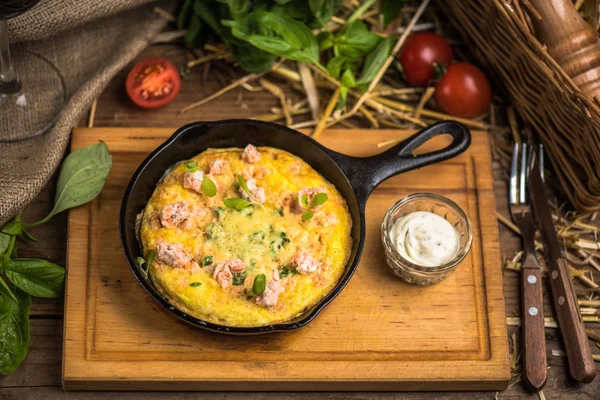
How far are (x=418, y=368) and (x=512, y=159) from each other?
1.45 metres

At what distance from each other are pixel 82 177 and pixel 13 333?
0.87m

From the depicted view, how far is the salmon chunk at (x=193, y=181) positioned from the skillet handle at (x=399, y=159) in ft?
2.44

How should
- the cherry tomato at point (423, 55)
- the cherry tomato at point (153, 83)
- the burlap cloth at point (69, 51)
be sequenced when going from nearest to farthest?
the burlap cloth at point (69, 51) < the cherry tomato at point (153, 83) < the cherry tomato at point (423, 55)

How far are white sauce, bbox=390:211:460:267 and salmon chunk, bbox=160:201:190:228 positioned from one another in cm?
109


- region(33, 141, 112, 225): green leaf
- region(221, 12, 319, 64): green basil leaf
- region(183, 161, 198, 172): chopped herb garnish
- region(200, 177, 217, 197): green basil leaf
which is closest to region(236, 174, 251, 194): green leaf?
region(200, 177, 217, 197): green basil leaf

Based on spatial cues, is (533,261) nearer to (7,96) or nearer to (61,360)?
(61,360)

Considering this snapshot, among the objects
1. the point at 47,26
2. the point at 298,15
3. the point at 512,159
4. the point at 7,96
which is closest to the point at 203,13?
the point at 298,15

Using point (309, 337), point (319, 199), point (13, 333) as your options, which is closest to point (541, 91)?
point (319, 199)

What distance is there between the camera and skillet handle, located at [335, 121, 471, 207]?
159 inches

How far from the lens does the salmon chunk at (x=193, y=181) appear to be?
12.7ft

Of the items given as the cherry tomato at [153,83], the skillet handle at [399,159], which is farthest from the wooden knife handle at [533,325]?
the cherry tomato at [153,83]

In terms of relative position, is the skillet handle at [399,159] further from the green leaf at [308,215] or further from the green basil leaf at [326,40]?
the green basil leaf at [326,40]

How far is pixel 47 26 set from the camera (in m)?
4.26

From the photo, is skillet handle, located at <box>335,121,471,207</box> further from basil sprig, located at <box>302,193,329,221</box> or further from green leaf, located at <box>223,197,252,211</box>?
green leaf, located at <box>223,197,252,211</box>
